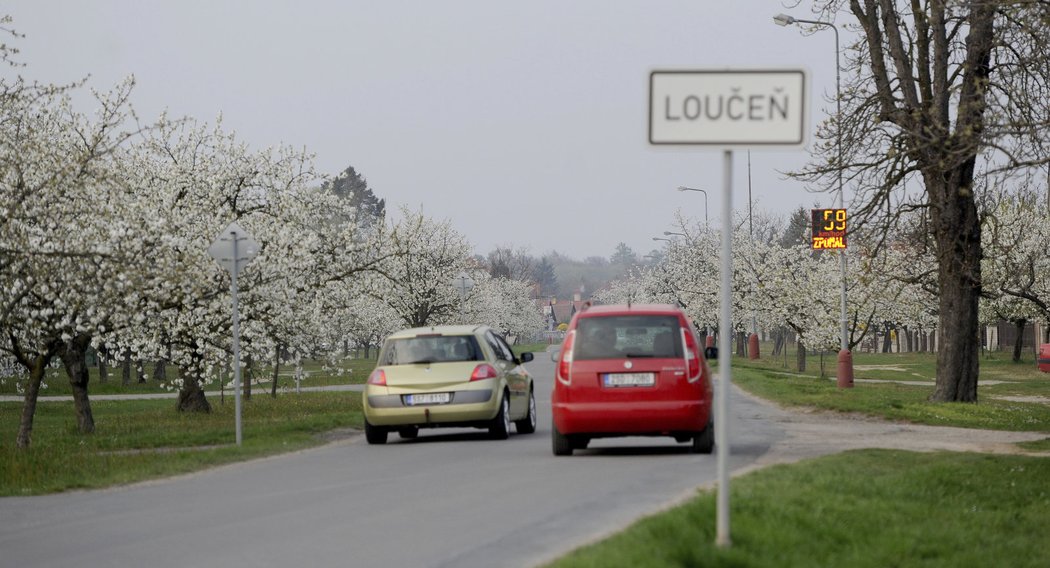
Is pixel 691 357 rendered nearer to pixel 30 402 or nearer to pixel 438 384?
pixel 438 384

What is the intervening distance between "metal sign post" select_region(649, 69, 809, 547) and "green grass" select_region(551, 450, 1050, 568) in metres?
0.61

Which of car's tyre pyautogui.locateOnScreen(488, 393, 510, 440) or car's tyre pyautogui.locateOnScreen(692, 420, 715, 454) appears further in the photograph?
car's tyre pyautogui.locateOnScreen(488, 393, 510, 440)

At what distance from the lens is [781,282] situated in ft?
185

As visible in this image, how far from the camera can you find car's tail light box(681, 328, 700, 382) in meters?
16.4

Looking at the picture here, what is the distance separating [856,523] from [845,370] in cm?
2731

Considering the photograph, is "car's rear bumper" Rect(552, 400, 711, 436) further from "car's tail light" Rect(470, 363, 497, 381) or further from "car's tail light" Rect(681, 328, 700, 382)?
"car's tail light" Rect(470, 363, 497, 381)

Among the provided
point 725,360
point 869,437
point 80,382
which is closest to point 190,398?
point 80,382

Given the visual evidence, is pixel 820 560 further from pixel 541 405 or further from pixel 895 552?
pixel 541 405

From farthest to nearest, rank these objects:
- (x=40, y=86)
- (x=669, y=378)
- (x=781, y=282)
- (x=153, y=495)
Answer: (x=781, y=282) → (x=40, y=86) → (x=669, y=378) → (x=153, y=495)

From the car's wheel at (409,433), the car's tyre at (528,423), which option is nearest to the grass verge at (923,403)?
the car's tyre at (528,423)

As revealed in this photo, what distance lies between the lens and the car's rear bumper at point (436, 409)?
1980cm

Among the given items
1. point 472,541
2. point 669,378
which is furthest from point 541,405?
point 472,541

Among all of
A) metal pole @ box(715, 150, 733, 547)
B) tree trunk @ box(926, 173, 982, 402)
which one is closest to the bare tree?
tree trunk @ box(926, 173, 982, 402)

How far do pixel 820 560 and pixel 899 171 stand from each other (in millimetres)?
18687
